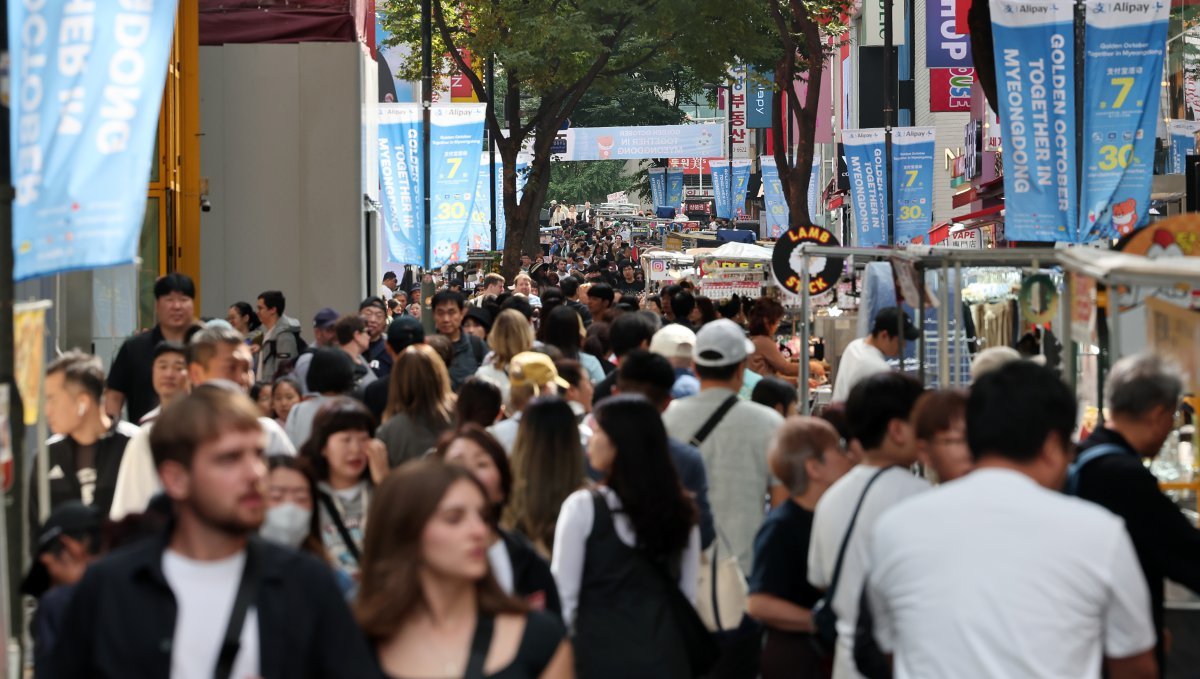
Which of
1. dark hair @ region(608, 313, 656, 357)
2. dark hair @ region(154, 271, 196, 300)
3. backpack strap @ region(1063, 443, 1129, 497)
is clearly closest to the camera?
backpack strap @ region(1063, 443, 1129, 497)

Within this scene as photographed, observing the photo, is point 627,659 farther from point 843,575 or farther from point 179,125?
point 179,125

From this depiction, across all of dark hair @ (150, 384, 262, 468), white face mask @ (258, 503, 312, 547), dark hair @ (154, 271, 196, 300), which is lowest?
white face mask @ (258, 503, 312, 547)

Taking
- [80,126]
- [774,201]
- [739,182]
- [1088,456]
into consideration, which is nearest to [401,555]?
[1088,456]

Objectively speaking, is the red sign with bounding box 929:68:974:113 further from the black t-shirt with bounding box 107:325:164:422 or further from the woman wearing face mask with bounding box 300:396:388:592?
the woman wearing face mask with bounding box 300:396:388:592

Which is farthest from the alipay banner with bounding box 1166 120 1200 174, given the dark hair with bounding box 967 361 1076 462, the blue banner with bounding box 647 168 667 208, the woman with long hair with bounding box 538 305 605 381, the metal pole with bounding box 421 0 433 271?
the blue banner with bounding box 647 168 667 208

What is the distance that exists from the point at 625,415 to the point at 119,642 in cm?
248

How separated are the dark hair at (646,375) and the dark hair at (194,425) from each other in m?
4.01

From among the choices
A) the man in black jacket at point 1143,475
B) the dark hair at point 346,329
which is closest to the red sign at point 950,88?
the dark hair at point 346,329

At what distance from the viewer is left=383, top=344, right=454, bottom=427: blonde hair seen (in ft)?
26.3

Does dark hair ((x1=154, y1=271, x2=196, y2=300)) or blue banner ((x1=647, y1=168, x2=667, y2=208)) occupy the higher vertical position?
blue banner ((x1=647, y1=168, x2=667, y2=208))

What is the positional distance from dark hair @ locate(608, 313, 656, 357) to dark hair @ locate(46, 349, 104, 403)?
4.22m

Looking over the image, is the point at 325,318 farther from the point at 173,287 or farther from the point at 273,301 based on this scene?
the point at 173,287

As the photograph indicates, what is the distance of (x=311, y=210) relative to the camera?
1984 centimetres

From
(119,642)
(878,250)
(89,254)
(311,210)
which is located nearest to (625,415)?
(89,254)
